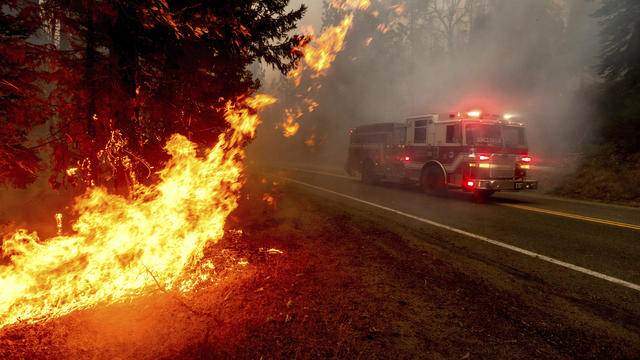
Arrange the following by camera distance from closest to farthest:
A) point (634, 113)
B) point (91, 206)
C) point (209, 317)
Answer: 1. point (209, 317)
2. point (91, 206)
3. point (634, 113)

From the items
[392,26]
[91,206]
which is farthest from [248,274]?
[392,26]

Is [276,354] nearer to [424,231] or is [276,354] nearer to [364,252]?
[364,252]

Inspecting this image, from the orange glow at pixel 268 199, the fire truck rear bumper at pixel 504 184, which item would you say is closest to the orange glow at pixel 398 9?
the fire truck rear bumper at pixel 504 184

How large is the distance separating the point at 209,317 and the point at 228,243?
234 cm

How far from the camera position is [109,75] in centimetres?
560

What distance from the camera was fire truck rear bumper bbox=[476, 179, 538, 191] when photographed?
10.2m

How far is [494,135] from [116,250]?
1079 cm

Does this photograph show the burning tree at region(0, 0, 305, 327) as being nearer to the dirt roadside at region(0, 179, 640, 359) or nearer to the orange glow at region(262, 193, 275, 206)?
the dirt roadside at region(0, 179, 640, 359)

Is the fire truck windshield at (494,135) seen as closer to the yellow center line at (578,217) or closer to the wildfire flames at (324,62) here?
the yellow center line at (578,217)

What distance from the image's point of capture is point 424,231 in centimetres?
673

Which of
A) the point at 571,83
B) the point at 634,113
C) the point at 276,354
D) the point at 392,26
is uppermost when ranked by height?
the point at 392,26

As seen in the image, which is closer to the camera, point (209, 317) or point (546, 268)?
point (209, 317)

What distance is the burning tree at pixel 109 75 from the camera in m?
4.91

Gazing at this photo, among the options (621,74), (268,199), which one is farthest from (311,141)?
(268,199)
